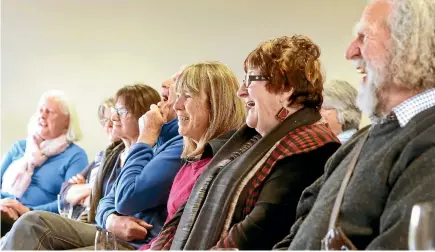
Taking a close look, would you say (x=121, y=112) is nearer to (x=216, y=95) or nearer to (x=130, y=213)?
(x=130, y=213)

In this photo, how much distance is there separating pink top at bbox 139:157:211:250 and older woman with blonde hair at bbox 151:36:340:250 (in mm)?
128

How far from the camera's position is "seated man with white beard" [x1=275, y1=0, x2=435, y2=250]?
1.48m

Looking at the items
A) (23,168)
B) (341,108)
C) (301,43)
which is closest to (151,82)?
(23,168)

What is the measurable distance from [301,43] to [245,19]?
1.71m

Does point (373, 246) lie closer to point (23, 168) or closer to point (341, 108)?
point (341, 108)

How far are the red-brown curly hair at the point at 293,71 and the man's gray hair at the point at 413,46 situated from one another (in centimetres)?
50

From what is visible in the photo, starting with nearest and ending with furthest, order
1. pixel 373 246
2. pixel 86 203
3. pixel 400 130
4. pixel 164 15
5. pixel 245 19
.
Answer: pixel 373 246 < pixel 400 130 < pixel 86 203 < pixel 245 19 < pixel 164 15

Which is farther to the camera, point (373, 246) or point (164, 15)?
point (164, 15)

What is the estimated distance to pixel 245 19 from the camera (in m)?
3.95

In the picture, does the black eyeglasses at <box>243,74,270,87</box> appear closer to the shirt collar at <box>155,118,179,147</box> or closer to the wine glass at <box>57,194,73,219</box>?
the shirt collar at <box>155,118,179,147</box>

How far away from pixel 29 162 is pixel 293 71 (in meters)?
2.35

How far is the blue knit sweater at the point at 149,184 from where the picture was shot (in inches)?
107

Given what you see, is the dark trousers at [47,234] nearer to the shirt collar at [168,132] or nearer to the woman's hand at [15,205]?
the shirt collar at [168,132]

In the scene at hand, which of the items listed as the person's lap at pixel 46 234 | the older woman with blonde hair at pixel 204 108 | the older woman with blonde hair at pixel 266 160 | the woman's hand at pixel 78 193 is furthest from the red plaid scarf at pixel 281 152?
the woman's hand at pixel 78 193
